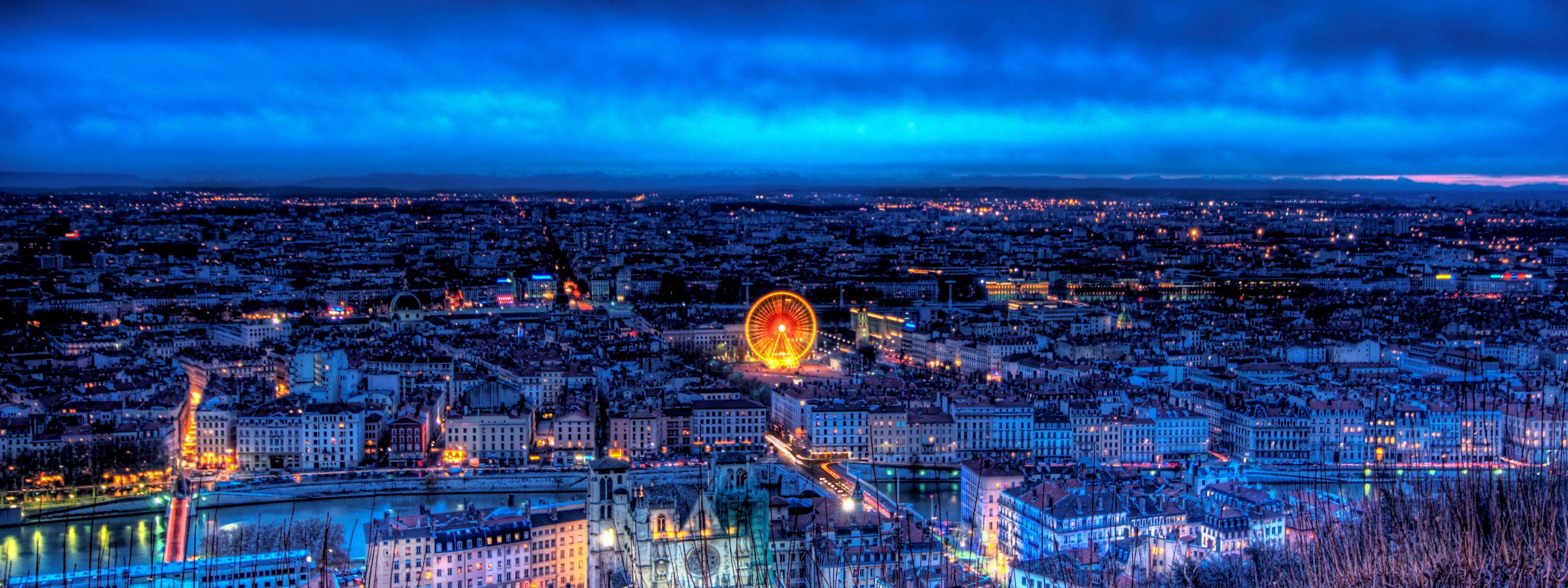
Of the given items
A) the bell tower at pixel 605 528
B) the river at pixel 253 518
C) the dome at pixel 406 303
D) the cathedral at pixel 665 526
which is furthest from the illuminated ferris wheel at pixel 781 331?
the bell tower at pixel 605 528

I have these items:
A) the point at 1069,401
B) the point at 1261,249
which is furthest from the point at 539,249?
the point at 1069,401

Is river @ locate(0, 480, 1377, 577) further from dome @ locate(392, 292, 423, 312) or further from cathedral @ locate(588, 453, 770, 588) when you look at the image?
dome @ locate(392, 292, 423, 312)

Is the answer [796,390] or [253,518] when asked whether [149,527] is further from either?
[796,390]

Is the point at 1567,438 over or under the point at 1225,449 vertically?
over

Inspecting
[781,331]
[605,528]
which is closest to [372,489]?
[605,528]

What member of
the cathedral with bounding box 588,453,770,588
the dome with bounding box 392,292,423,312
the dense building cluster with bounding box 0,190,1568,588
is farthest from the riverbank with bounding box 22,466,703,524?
the dome with bounding box 392,292,423,312

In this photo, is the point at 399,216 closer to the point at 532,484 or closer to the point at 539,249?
the point at 539,249
